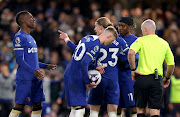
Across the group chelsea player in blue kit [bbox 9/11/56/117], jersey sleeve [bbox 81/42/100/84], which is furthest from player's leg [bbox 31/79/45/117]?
jersey sleeve [bbox 81/42/100/84]

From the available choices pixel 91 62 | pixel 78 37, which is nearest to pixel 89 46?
pixel 91 62

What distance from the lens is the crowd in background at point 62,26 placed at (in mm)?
13531

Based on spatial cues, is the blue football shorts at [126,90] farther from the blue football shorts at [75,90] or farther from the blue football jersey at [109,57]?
the blue football shorts at [75,90]

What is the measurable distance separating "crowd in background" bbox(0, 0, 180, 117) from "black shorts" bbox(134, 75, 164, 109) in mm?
4452

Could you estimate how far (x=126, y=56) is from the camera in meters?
9.32

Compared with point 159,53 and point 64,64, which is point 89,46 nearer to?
point 159,53

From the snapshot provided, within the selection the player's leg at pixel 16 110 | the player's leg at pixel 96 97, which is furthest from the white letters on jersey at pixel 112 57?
the player's leg at pixel 16 110

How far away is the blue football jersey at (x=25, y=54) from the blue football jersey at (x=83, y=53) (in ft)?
3.41

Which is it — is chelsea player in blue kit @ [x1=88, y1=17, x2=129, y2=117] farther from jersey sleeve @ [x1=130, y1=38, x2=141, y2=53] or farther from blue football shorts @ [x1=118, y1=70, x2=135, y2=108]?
blue football shorts @ [x1=118, y1=70, x2=135, y2=108]

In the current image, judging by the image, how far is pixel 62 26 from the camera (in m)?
16.3

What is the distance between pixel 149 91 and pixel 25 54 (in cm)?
269

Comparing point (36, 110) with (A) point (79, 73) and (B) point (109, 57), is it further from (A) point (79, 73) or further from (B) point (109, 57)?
(B) point (109, 57)

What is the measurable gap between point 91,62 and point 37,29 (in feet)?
23.8

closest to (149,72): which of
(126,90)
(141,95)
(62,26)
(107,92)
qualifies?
(141,95)
